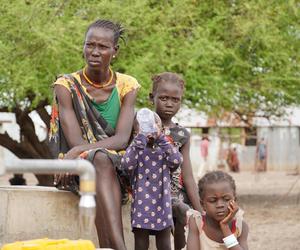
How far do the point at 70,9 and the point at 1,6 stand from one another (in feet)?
3.73

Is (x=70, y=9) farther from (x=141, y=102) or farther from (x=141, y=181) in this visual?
(x=141, y=181)

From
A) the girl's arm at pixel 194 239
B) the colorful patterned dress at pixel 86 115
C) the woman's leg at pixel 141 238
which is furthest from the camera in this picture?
the colorful patterned dress at pixel 86 115

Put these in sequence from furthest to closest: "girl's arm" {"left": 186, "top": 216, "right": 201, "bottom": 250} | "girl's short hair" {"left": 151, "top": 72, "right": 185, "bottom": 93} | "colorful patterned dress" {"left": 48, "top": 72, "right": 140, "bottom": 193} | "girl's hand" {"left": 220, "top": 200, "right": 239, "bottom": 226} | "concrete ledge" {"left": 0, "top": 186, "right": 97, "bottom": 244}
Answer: "concrete ledge" {"left": 0, "top": 186, "right": 97, "bottom": 244}
"girl's short hair" {"left": 151, "top": 72, "right": 185, "bottom": 93}
"colorful patterned dress" {"left": 48, "top": 72, "right": 140, "bottom": 193}
"girl's arm" {"left": 186, "top": 216, "right": 201, "bottom": 250}
"girl's hand" {"left": 220, "top": 200, "right": 239, "bottom": 226}

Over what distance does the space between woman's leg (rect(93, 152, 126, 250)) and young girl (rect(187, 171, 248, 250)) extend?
1.23ft

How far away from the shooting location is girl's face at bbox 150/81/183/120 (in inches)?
198

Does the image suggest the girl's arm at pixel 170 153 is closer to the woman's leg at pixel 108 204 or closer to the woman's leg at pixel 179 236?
the woman's leg at pixel 108 204

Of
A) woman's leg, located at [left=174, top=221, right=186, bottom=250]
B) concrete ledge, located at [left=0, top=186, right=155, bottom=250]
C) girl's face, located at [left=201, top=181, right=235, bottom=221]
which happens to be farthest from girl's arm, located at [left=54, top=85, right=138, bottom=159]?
girl's face, located at [left=201, top=181, right=235, bottom=221]

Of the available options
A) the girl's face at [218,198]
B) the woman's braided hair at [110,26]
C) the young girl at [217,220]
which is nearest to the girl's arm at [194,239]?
the young girl at [217,220]

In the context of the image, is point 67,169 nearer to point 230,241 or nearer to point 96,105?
point 230,241

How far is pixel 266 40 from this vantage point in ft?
43.7

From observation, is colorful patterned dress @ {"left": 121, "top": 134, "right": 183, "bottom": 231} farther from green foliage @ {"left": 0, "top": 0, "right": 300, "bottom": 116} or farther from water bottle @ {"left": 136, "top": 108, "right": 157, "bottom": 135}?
green foliage @ {"left": 0, "top": 0, "right": 300, "bottom": 116}

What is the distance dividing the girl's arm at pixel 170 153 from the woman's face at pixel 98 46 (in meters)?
0.60

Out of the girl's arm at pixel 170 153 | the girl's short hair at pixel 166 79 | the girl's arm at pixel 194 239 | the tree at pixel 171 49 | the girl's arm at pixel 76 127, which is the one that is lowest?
the girl's arm at pixel 194 239

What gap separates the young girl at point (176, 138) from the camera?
504cm
